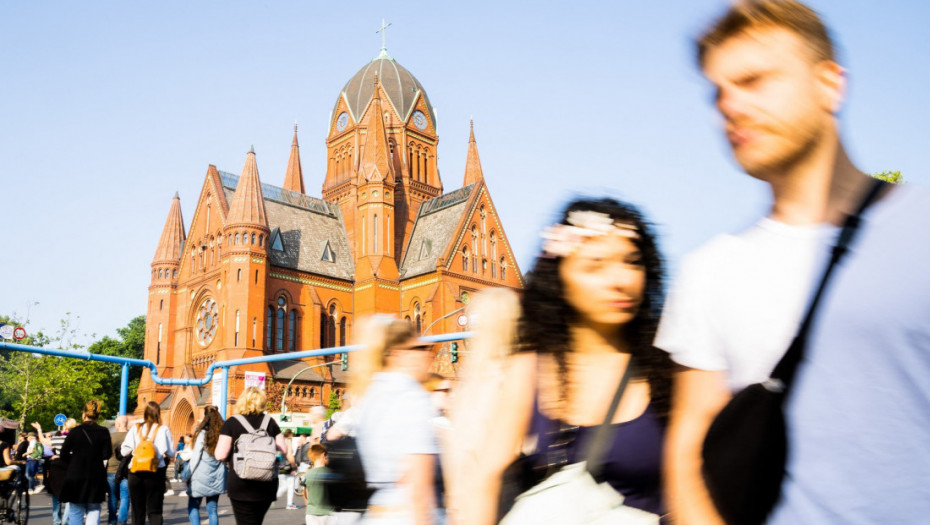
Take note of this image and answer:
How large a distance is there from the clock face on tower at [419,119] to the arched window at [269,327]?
1923 cm

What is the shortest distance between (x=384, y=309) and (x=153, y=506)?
128 feet

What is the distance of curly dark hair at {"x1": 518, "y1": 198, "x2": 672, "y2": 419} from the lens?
1983mm

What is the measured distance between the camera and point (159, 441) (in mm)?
8719

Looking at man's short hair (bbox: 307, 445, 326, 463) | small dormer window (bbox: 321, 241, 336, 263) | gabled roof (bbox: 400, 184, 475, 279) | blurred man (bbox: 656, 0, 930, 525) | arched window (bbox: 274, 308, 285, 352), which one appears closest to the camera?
blurred man (bbox: 656, 0, 930, 525)

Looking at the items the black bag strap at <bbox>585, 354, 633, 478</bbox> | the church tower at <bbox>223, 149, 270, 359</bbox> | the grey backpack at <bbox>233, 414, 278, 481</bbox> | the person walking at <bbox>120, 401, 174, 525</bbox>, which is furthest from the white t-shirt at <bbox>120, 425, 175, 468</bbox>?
the church tower at <bbox>223, 149, 270, 359</bbox>

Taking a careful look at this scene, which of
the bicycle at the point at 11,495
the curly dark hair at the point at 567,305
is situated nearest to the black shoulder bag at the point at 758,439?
the curly dark hair at the point at 567,305

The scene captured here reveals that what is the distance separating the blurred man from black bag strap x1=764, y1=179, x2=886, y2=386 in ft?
0.04

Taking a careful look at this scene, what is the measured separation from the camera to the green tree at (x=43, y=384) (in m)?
47.2

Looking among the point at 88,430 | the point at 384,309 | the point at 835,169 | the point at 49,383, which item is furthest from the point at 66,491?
the point at 49,383

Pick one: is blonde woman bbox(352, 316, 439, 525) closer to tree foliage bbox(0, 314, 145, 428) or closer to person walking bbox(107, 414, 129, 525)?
person walking bbox(107, 414, 129, 525)

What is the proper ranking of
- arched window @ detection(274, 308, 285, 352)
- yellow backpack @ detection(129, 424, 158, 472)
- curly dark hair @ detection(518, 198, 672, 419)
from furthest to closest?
arched window @ detection(274, 308, 285, 352)
yellow backpack @ detection(129, 424, 158, 472)
curly dark hair @ detection(518, 198, 672, 419)

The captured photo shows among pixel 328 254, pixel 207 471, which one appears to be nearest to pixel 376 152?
pixel 328 254

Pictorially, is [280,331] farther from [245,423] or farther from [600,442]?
[600,442]

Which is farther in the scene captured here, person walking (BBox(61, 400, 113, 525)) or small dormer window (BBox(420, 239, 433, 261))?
small dormer window (BBox(420, 239, 433, 261))
